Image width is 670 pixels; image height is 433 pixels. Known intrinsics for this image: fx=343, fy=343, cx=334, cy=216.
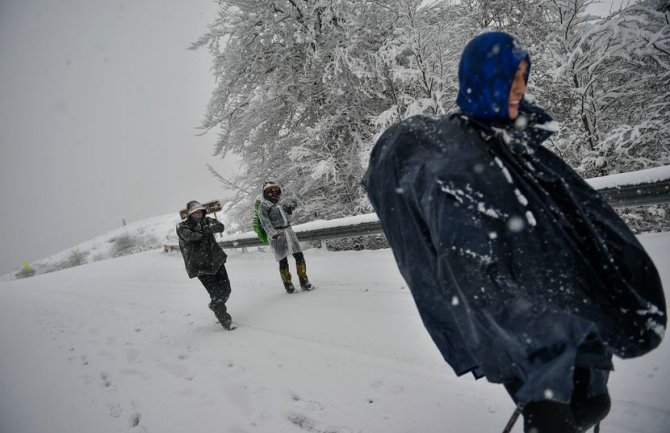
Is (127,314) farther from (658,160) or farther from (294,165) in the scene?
(658,160)

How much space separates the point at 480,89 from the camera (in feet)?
4.24

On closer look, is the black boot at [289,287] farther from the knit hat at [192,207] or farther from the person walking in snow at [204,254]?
the knit hat at [192,207]

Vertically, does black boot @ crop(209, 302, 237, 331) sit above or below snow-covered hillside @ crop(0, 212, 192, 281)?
above

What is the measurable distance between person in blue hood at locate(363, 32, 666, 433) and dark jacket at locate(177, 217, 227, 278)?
434 cm

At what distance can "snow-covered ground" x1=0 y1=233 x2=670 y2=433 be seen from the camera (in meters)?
2.38

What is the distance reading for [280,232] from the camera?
19.3 ft

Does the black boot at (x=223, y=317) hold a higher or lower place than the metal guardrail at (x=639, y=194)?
lower

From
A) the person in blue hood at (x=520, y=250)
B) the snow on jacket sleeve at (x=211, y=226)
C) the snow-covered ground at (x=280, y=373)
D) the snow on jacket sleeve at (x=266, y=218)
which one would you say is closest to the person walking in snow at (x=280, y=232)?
the snow on jacket sleeve at (x=266, y=218)

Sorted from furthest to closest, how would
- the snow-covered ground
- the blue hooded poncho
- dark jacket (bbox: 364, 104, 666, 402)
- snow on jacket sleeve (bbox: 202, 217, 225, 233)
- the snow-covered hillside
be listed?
the snow-covered hillside
snow on jacket sleeve (bbox: 202, 217, 225, 233)
the snow-covered ground
the blue hooded poncho
dark jacket (bbox: 364, 104, 666, 402)

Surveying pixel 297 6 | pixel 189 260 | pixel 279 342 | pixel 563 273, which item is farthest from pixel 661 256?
pixel 297 6

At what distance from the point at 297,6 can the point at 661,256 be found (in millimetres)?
8826

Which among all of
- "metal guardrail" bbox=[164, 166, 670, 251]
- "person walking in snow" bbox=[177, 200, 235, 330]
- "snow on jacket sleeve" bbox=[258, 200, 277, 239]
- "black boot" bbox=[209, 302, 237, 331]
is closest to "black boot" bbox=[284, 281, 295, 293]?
"snow on jacket sleeve" bbox=[258, 200, 277, 239]

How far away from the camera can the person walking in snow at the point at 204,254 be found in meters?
4.97

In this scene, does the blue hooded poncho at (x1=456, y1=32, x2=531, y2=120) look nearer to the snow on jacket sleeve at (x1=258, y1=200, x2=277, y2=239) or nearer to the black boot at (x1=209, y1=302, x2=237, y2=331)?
the black boot at (x1=209, y1=302, x2=237, y2=331)
